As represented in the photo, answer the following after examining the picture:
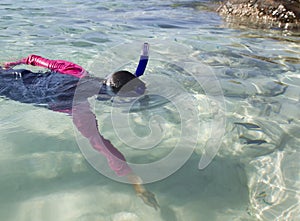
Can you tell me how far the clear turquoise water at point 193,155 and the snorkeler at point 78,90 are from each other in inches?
4.9

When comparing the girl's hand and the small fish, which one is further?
the small fish

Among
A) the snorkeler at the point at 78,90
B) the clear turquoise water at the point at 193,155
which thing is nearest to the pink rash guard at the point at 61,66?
the snorkeler at the point at 78,90

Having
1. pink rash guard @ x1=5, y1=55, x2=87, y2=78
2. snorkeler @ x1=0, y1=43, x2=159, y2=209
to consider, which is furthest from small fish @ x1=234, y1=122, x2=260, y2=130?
pink rash guard @ x1=5, y1=55, x2=87, y2=78

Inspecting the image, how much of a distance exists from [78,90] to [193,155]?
1474 mm

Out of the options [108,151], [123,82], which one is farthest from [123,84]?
[108,151]

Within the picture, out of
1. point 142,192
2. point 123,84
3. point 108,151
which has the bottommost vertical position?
point 142,192

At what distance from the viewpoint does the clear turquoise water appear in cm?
197

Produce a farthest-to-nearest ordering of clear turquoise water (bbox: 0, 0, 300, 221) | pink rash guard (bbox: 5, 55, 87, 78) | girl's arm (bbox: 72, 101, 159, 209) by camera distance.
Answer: pink rash guard (bbox: 5, 55, 87, 78)
girl's arm (bbox: 72, 101, 159, 209)
clear turquoise water (bbox: 0, 0, 300, 221)

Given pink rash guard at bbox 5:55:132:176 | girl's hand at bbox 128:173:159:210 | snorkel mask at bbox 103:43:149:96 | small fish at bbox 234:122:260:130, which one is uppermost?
snorkel mask at bbox 103:43:149:96

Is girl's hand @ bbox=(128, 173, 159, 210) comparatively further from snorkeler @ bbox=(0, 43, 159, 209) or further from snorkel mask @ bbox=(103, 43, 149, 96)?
snorkel mask @ bbox=(103, 43, 149, 96)

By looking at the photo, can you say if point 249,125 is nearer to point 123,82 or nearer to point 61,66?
point 123,82

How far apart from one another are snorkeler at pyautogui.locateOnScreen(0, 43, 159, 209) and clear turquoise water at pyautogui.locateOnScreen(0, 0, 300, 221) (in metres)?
0.13

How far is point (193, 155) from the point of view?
2.54 meters

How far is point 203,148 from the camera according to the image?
263 cm
